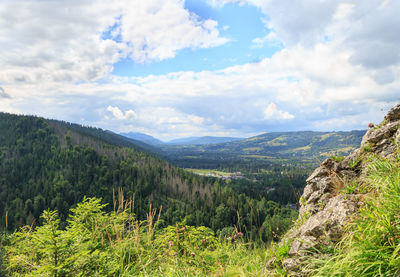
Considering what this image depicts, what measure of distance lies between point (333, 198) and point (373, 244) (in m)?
2.09

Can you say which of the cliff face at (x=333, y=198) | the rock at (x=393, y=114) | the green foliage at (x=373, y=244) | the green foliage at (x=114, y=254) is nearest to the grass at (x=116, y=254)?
the green foliage at (x=114, y=254)

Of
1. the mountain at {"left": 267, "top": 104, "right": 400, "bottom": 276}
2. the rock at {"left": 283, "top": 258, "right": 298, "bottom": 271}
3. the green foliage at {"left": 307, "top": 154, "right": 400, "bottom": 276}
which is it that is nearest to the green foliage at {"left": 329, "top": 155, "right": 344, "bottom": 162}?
the mountain at {"left": 267, "top": 104, "right": 400, "bottom": 276}

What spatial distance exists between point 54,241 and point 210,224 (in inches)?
4109

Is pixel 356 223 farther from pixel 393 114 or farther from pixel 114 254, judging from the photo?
pixel 114 254

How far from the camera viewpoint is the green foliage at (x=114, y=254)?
448 centimetres

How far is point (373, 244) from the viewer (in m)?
3.25

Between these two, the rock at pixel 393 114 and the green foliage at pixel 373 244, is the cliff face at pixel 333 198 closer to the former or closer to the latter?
the rock at pixel 393 114

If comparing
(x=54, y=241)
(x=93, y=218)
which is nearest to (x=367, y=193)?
(x=54, y=241)

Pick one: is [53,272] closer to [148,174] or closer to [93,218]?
[93,218]

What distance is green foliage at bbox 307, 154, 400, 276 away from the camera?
9.90 ft

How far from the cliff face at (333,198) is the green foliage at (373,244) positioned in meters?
0.26

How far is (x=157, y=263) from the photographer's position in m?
5.68

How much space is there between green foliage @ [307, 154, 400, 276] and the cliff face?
26 centimetres

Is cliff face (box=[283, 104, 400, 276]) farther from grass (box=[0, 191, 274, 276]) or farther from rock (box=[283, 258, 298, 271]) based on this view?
grass (box=[0, 191, 274, 276])
